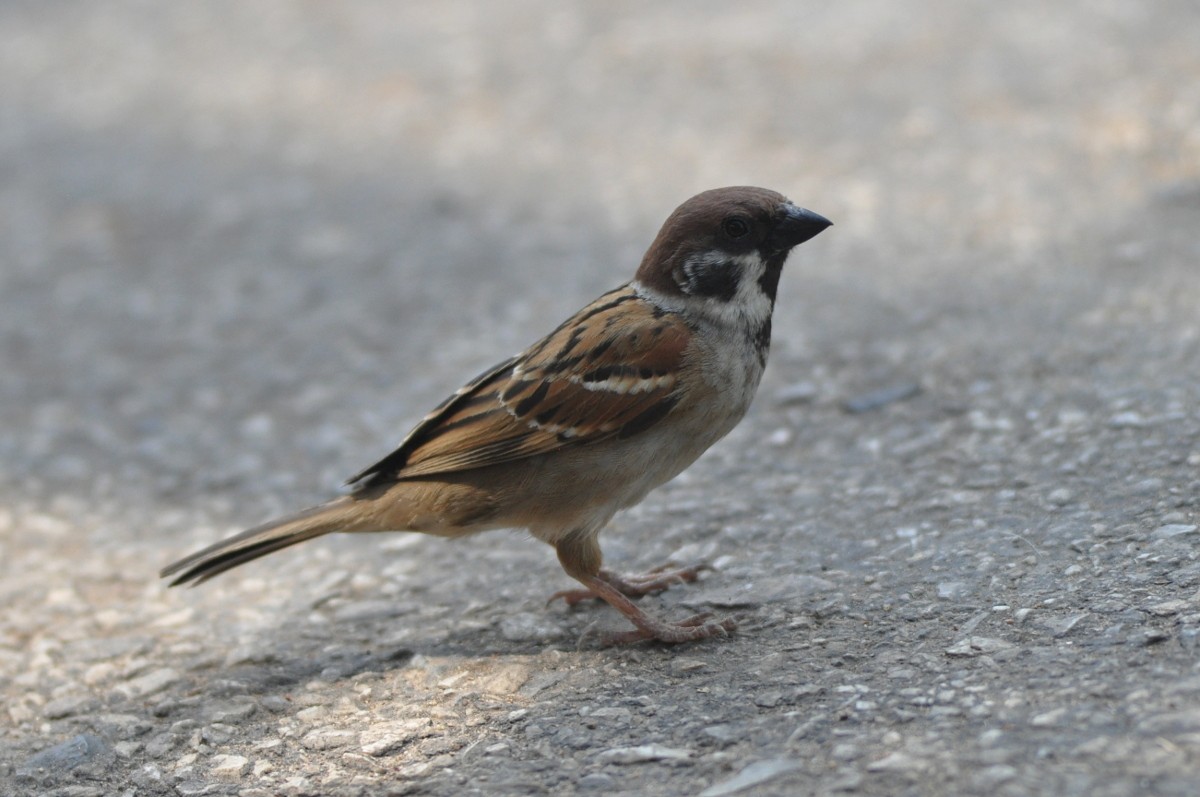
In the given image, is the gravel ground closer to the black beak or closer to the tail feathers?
the tail feathers

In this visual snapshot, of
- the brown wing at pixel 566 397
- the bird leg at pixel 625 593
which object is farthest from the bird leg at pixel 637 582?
the brown wing at pixel 566 397

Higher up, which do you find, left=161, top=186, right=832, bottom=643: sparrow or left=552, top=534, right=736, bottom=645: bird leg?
left=161, top=186, right=832, bottom=643: sparrow

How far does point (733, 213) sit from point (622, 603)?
1.34 meters

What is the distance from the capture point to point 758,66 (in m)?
9.03

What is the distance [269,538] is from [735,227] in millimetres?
1874

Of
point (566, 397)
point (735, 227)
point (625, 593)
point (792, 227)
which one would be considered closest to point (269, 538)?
point (566, 397)

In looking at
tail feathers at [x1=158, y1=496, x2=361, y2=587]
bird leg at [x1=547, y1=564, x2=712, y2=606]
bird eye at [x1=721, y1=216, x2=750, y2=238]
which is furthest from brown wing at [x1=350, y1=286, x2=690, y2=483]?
bird leg at [x1=547, y1=564, x2=712, y2=606]

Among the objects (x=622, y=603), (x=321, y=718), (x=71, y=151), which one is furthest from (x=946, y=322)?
(x=71, y=151)

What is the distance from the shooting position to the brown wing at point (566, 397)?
4152 mm

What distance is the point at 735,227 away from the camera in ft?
14.1

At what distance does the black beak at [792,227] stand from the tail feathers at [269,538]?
5.56 ft

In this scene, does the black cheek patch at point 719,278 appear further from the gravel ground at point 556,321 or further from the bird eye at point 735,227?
the gravel ground at point 556,321

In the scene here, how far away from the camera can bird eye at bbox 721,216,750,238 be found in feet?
14.0

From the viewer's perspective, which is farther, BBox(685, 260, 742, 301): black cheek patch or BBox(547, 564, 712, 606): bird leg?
BBox(547, 564, 712, 606): bird leg
